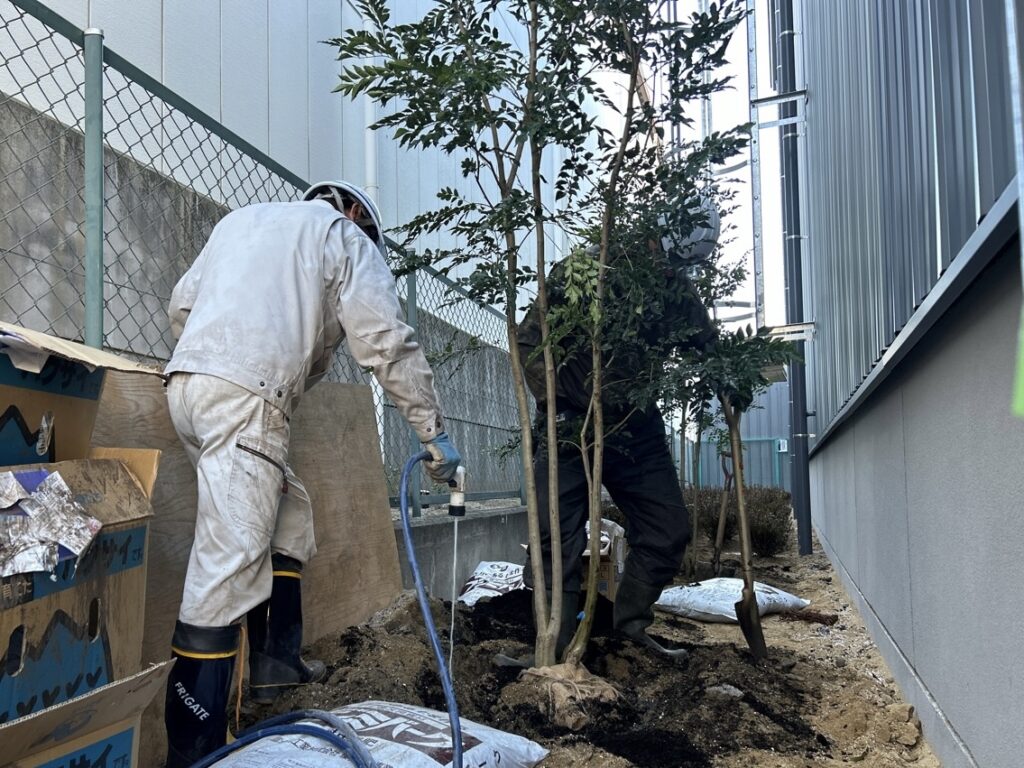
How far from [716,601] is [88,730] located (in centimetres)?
369

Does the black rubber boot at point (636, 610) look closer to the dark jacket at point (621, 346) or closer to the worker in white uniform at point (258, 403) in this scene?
the dark jacket at point (621, 346)

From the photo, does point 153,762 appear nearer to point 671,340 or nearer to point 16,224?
point 16,224

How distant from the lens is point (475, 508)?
637 centimetres

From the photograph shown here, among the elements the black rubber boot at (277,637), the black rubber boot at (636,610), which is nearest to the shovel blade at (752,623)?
the black rubber boot at (636,610)

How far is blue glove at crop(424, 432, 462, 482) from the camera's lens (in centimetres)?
241

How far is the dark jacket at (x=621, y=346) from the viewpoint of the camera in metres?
3.02

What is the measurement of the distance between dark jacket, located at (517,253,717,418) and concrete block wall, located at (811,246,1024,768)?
2.66 ft

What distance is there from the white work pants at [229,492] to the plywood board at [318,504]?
8.5 inches

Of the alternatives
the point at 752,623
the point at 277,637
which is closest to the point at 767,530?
the point at 752,623

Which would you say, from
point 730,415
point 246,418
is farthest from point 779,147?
point 246,418

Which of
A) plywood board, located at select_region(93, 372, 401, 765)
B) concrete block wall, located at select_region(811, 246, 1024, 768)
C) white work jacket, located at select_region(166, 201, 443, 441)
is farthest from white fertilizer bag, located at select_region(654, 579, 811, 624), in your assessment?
white work jacket, located at select_region(166, 201, 443, 441)

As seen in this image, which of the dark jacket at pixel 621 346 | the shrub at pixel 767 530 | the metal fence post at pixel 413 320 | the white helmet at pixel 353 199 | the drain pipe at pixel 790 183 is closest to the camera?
the white helmet at pixel 353 199

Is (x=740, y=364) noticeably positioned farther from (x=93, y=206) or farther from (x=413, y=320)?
(x=413, y=320)

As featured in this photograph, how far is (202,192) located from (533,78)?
204cm
